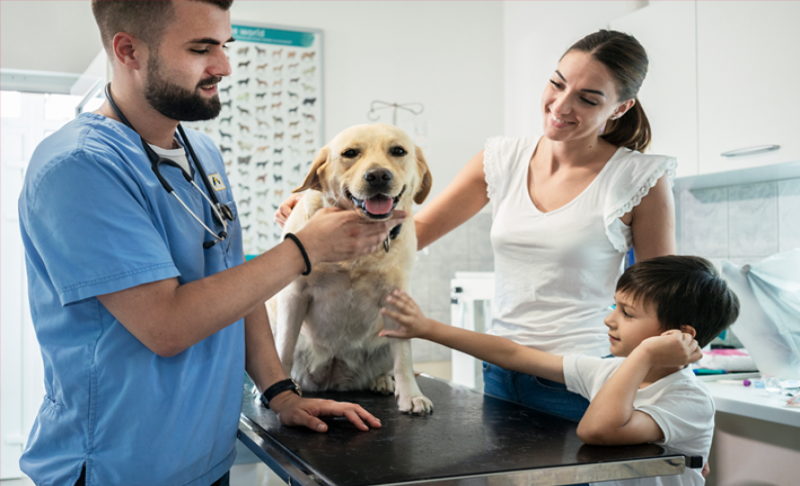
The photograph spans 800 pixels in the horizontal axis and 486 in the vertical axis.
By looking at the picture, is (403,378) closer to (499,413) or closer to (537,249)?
(499,413)

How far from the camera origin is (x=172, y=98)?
2.93ft

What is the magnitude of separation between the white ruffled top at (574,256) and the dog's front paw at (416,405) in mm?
251

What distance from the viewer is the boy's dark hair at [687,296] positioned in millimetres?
1098

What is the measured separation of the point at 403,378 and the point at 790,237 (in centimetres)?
190

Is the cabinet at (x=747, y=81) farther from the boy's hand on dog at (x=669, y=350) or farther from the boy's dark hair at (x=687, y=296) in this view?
the boy's hand on dog at (x=669, y=350)

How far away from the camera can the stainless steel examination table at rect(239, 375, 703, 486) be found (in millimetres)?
811

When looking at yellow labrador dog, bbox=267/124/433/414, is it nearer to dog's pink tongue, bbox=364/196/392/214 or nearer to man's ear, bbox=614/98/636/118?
dog's pink tongue, bbox=364/196/392/214

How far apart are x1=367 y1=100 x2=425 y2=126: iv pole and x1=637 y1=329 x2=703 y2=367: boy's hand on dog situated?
3.15 metres

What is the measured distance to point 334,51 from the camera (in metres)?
3.84

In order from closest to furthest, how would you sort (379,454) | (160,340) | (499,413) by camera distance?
(160,340), (379,454), (499,413)

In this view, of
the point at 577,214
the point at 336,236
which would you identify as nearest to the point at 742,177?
the point at 577,214

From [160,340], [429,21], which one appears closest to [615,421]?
[160,340]

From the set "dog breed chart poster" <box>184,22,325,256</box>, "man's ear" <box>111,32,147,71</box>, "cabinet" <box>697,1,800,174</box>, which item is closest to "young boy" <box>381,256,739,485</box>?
"man's ear" <box>111,32,147,71</box>

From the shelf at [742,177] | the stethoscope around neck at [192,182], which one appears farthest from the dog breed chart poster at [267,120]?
the stethoscope around neck at [192,182]
